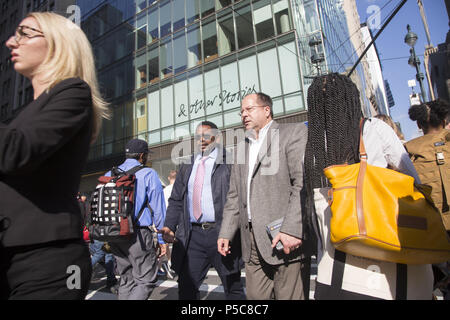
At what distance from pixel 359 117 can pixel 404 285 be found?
1.02m

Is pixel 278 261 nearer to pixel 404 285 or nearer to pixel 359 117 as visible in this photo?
pixel 404 285

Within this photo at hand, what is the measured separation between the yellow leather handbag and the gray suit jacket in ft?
2.44

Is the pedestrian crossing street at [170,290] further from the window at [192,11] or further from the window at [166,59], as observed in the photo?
the window at [192,11]

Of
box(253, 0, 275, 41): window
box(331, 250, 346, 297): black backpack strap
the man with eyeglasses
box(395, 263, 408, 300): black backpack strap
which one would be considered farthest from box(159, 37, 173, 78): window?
box(395, 263, 408, 300): black backpack strap

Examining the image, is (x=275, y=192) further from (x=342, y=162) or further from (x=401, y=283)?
(x=401, y=283)

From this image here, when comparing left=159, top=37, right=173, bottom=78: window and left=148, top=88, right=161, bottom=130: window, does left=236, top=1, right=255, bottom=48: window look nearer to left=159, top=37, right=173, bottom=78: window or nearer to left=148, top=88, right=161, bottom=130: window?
left=159, top=37, right=173, bottom=78: window

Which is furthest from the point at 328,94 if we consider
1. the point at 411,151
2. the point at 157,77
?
the point at 157,77

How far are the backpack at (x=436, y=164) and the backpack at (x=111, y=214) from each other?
3.35 meters

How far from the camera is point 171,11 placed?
1939cm

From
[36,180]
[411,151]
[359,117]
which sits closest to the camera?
[36,180]

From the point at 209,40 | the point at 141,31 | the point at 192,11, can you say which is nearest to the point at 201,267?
the point at 209,40

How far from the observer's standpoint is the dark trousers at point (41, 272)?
1.06 meters

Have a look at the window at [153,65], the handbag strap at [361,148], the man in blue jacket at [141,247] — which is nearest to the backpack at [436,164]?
the handbag strap at [361,148]
